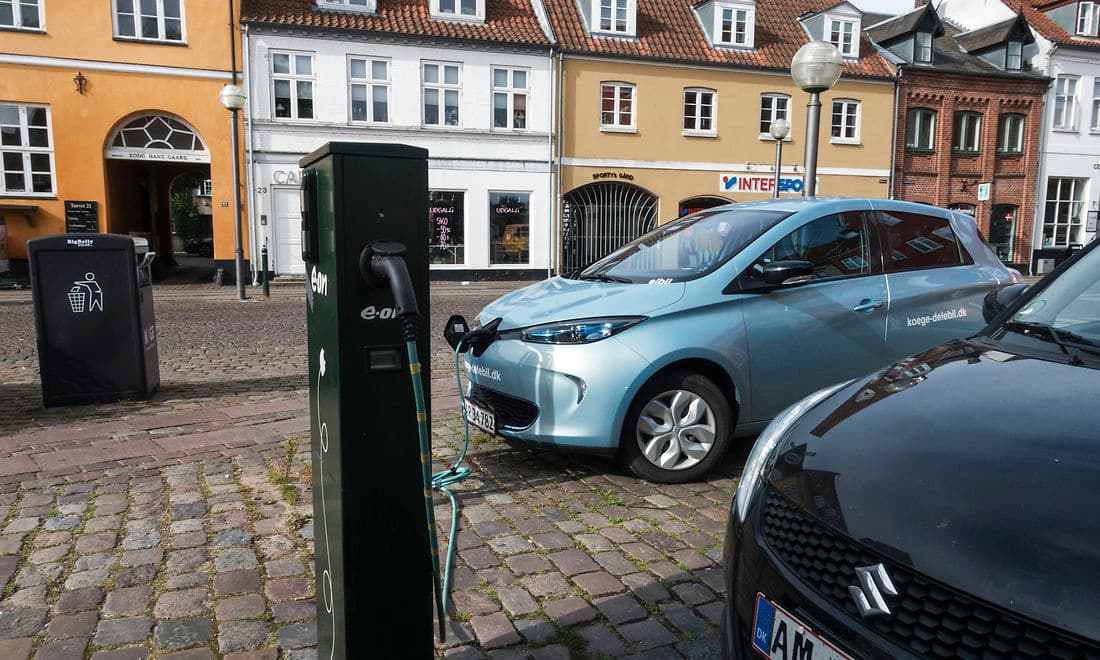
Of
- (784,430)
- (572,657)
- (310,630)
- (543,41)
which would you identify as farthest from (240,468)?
(543,41)

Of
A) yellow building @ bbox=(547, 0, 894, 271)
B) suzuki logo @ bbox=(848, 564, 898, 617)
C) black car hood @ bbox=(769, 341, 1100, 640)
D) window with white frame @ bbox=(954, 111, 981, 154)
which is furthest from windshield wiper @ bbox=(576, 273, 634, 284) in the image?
window with white frame @ bbox=(954, 111, 981, 154)

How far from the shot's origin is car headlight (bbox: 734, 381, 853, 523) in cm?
213

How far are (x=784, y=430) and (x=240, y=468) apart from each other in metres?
3.55

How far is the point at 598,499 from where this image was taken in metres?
4.15

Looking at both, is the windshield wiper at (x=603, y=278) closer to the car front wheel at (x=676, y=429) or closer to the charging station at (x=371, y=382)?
the car front wheel at (x=676, y=429)

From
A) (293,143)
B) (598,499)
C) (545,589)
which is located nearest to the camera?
(545,589)

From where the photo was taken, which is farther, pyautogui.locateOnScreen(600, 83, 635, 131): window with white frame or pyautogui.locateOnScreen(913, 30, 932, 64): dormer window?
pyautogui.locateOnScreen(913, 30, 932, 64): dormer window

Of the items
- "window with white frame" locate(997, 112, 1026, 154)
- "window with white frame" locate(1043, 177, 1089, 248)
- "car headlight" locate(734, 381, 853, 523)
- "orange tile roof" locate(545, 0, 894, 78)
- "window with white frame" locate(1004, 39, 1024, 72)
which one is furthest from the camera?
"window with white frame" locate(1043, 177, 1089, 248)

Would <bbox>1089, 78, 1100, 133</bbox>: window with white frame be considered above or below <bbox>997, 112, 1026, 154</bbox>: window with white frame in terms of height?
above

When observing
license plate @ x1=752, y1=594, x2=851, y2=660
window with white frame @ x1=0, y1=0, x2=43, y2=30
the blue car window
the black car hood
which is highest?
window with white frame @ x1=0, y1=0, x2=43, y2=30

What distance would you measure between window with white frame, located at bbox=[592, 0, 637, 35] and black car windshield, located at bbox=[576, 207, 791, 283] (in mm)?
20002

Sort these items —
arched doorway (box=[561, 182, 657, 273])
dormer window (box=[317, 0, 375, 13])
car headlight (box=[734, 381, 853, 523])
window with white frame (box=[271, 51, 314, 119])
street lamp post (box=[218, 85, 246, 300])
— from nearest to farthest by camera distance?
car headlight (box=[734, 381, 853, 523]) → street lamp post (box=[218, 85, 246, 300]) → window with white frame (box=[271, 51, 314, 119]) → dormer window (box=[317, 0, 375, 13]) → arched doorway (box=[561, 182, 657, 273])

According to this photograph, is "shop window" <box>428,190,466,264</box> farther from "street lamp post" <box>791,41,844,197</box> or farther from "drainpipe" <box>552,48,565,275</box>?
"street lamp post" <box>791,41,844,197</box>

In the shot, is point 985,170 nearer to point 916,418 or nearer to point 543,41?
point 543,41
